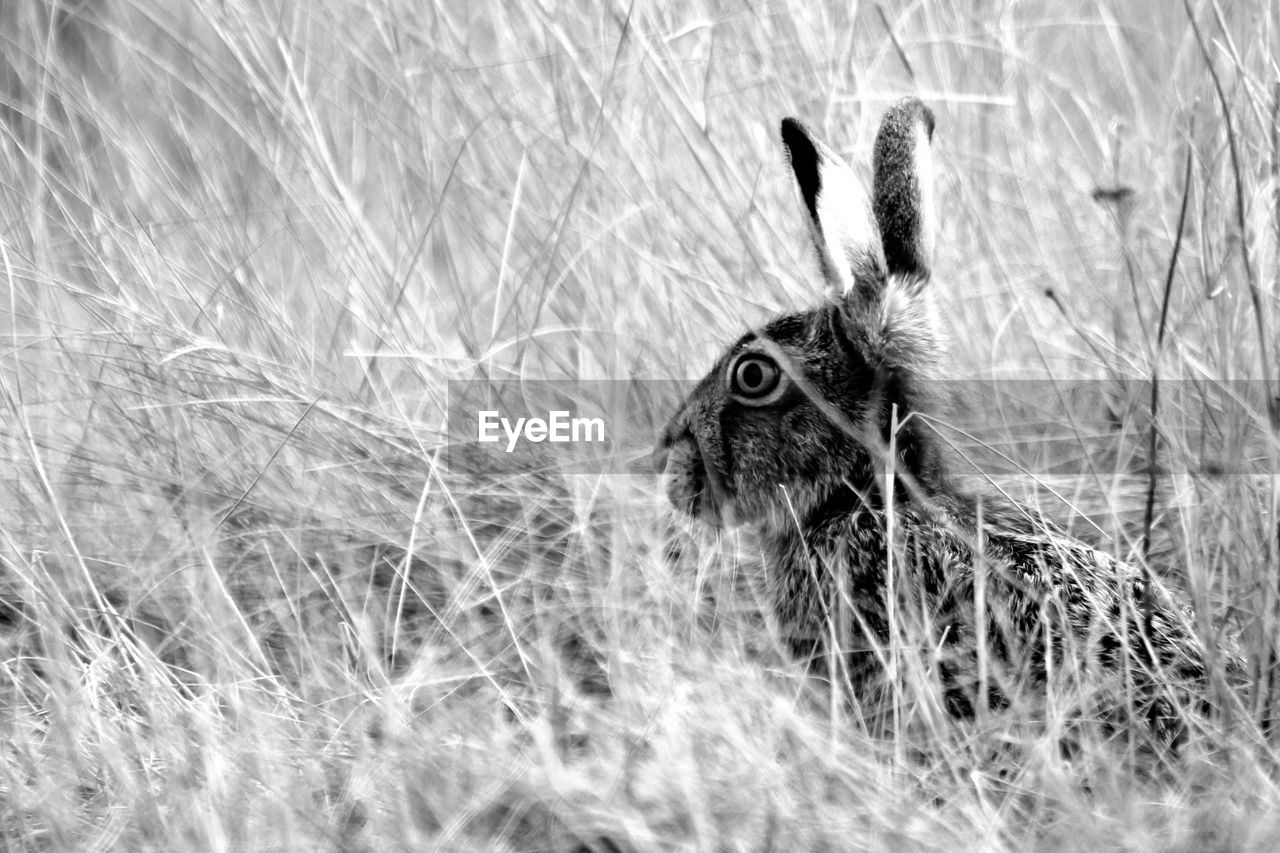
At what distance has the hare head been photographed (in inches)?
123

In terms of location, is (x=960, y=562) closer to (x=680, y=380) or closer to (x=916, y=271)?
(x=916, y=271)

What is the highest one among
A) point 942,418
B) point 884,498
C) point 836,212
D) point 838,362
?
point 836,212

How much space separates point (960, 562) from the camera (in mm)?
2875

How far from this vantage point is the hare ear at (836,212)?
310 cm

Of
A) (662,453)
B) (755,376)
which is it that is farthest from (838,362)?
(662,453)

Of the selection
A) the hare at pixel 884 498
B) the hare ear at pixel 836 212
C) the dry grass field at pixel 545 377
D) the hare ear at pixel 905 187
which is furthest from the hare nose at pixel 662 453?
the hare ear at pixel 905 187

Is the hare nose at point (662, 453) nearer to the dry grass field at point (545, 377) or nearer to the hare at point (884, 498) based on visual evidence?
the hare at point (884, 498)

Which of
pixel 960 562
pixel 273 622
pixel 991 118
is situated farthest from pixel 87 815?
pixel 991 118

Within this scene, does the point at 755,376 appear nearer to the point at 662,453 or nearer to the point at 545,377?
the point at 662,453

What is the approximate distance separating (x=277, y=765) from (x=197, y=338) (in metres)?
1.39

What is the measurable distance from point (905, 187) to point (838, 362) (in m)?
0.43

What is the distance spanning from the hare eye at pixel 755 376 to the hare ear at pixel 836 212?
27 cm

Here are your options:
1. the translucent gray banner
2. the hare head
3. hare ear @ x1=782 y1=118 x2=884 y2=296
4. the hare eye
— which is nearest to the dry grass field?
the translucent gray banner

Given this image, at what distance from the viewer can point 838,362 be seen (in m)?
3.26
